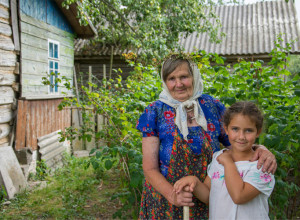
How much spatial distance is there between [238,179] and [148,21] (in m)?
8.01

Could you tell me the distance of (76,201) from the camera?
5.32 meters

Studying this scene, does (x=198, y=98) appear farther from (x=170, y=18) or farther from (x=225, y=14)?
(x=225, y=14)

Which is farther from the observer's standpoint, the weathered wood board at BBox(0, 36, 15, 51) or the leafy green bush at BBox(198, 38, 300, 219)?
the weathered wood board at BBox(0, 36, 15, 51)

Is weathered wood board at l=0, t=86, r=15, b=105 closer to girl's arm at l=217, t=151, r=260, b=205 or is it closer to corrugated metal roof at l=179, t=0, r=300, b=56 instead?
girl's arm at l=217, t=151, r=260, b=205

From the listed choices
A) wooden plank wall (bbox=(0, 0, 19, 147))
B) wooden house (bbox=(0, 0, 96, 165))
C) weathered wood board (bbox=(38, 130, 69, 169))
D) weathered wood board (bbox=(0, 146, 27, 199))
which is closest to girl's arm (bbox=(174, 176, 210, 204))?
wooden house (bbox=(0, 0, 96, 165))

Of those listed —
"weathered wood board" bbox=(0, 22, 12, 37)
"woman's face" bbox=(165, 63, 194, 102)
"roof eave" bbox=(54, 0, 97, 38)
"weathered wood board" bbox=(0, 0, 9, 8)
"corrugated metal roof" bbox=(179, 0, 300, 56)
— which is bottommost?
"woman's face" bbox=(165, 63, 194, 102)

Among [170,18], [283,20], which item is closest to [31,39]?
[170,18]

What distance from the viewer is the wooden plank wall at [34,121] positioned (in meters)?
6.31

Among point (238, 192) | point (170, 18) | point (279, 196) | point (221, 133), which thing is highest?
point (170, 18)

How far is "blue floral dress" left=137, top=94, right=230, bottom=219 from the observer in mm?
1954

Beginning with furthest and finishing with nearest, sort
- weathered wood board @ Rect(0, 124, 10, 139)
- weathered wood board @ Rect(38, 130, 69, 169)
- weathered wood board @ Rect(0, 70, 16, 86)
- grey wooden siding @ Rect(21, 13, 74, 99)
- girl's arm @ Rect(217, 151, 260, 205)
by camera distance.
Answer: weathered wood board @ Rect(38, 130, 69, 169)
grey wooden siding @ Rect(21, 13, 74, 99)
weathered wood board @ Rect(0, 124, 10, 139)
weathered wood board @ Rect(0, 70, 16, 86)
girl's arm @ Rect(217, 151, 260, 205)

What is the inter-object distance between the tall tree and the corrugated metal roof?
5.54 ft

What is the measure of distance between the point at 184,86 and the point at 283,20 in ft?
45.7

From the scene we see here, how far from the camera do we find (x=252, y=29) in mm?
13938
